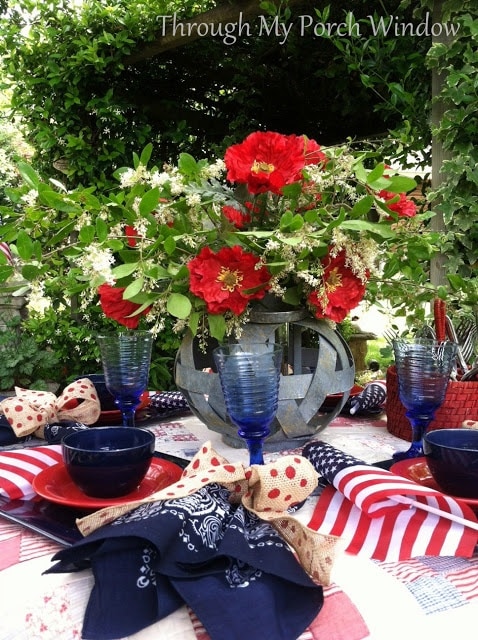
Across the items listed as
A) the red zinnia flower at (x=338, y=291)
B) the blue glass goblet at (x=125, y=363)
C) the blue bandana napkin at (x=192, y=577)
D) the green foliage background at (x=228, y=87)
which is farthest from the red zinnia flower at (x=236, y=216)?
the green foliage background at (x=228, y=87)

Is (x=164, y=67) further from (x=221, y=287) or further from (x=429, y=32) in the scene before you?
(x=221, y=287)

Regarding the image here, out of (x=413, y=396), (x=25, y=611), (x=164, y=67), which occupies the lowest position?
(x=25, y=611)

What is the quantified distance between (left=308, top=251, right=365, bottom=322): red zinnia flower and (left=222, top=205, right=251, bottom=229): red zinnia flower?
0.15 metres

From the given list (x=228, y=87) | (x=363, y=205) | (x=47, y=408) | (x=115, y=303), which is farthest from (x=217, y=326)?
(x=228, y=87)

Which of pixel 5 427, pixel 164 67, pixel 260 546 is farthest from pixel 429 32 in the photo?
pixel 260 546

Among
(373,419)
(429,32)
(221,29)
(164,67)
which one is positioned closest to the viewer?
(373,419)

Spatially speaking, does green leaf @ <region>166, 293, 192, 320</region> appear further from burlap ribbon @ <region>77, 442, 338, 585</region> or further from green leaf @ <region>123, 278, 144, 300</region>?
burlap ribbon @ <region>77, 442, 338, 585</region>

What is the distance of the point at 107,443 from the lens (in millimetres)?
792

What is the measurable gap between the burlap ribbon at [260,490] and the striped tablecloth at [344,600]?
0.05 m

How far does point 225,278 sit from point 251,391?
0.21m

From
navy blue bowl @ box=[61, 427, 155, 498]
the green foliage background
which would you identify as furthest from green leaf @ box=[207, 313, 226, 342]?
the green foliage background

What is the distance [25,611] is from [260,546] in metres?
0.23

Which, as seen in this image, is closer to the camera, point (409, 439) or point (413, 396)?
point (413, 396)

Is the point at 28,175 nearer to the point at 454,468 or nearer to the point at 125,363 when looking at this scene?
the point at 125,363
